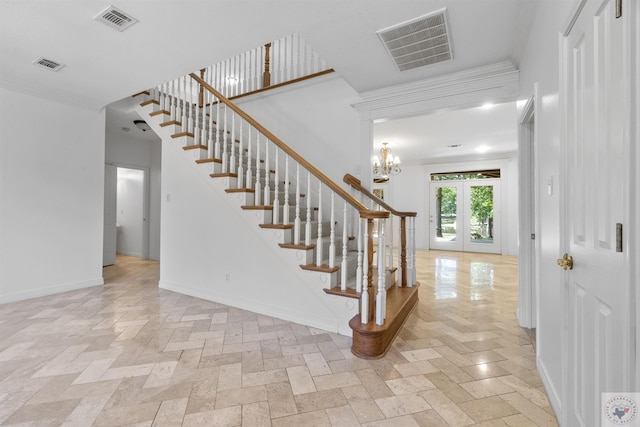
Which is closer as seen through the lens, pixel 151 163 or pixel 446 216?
pixel 151 163

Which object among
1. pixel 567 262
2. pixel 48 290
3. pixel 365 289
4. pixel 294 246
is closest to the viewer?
pixel 567 262

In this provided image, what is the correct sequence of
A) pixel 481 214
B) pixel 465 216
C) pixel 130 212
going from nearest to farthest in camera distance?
1. pixel 130 212
2. pixel 481 214
3. pixel 465 216

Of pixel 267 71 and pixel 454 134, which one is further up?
A: pixel 267 71

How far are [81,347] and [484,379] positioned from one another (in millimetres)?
3081

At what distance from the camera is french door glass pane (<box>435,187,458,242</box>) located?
8297 mm

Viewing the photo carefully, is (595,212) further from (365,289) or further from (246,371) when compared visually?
(246,371)

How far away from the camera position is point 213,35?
242cm

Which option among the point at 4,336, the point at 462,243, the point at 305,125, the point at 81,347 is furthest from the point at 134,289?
the point at 462,243

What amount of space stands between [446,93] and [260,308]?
3211 millimetres

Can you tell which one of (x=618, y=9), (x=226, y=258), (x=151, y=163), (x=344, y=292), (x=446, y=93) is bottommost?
(x=344, y=292)

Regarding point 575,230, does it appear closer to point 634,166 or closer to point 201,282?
point 634,166

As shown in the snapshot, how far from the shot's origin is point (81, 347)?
2273mm

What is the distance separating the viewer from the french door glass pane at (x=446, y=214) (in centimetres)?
830

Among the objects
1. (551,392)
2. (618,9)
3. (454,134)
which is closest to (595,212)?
(618,9)
